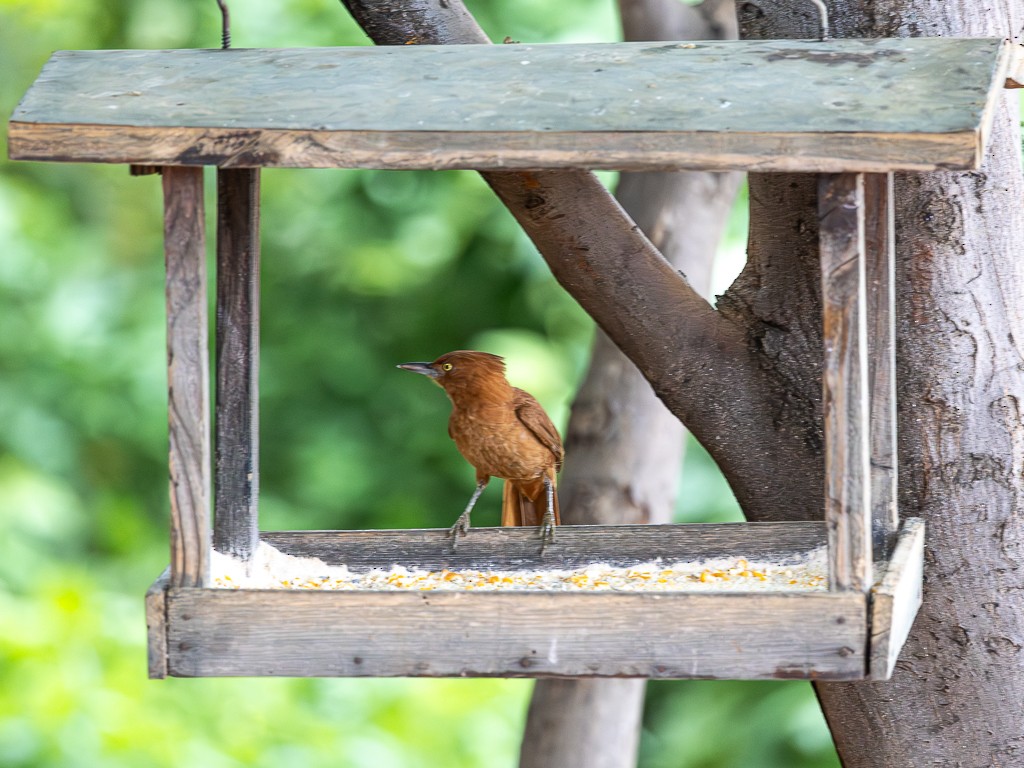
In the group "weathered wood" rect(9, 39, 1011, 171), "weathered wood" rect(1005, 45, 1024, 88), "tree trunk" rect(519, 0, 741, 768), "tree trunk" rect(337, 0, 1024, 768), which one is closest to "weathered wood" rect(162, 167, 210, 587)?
"weathered wood" rect(9, 39, 1011, 171)

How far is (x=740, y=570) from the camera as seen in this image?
85.0 inches

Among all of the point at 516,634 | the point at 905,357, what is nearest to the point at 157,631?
the point at 516,634

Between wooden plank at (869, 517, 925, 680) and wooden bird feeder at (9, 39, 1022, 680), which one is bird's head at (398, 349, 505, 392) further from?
wooden plank at (869, 517, 925, 680)

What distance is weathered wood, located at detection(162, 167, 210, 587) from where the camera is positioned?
1.77 metres

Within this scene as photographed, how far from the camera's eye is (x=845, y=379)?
5.59ft

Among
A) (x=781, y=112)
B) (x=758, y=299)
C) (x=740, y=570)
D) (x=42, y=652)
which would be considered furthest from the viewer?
(x=42, y=652)

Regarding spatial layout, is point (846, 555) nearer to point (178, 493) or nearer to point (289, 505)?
point (178, 493)

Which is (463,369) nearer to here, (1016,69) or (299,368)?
(1016,69)

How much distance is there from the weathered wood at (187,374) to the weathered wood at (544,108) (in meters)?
0.11

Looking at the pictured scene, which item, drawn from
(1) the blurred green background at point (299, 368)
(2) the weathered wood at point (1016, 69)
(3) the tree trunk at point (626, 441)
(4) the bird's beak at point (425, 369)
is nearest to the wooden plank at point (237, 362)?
(4) the bird's beak at point (425, 369)

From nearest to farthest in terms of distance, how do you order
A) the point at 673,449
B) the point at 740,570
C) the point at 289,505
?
the point at 740,570
the point at 673,449
the point at 289,505

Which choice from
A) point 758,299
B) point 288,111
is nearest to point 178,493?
point 288,111

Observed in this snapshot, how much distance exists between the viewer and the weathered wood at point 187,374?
5.81 ft

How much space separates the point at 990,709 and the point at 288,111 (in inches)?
61.4
